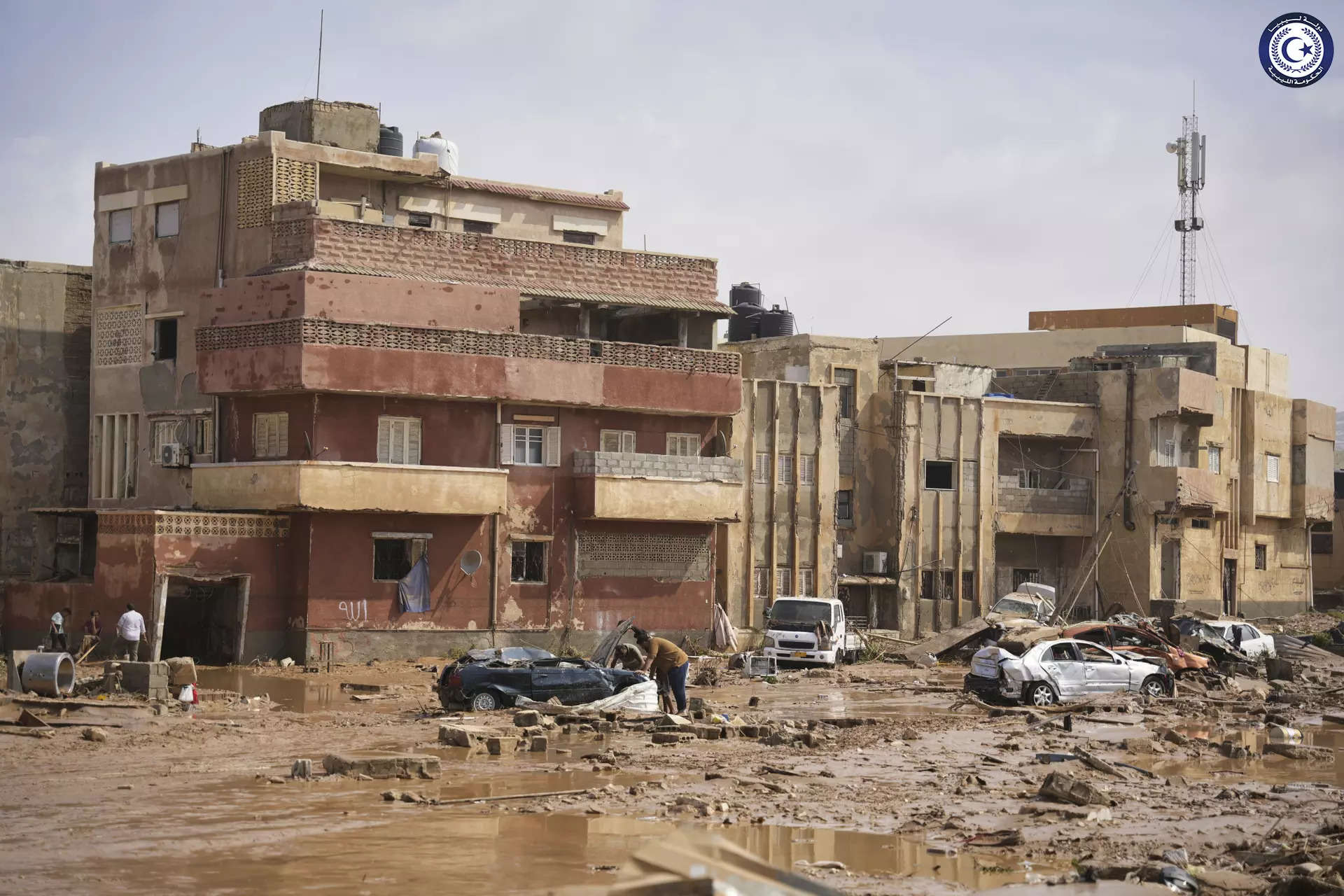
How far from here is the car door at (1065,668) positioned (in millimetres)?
27219

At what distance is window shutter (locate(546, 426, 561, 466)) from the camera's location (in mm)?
38406

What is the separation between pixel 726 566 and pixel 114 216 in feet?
62.8

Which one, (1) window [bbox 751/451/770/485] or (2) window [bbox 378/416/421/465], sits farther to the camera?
(1) window [bbox 751/451/770/485]

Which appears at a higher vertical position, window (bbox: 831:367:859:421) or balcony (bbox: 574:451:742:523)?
window (bbox: 831:367:859:421)

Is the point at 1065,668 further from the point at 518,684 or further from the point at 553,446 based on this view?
the point at 553,446

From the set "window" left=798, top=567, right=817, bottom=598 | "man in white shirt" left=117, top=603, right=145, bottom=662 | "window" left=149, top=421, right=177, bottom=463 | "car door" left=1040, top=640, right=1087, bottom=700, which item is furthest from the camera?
"window" left=798, top=567, right=817, bottom=598

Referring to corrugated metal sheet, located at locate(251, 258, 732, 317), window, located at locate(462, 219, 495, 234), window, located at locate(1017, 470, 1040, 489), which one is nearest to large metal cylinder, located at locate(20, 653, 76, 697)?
corrugated metal sheet, located at locate(251, 258, 732, 317)

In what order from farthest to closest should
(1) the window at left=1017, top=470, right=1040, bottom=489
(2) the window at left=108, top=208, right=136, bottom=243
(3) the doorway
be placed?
(3) the doorway
(1) the window at left=1017, top=470, right=1040, bottom=489
(2) the window at left=108, top=208, right=136, bottom=243

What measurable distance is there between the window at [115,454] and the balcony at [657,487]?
39.1ft

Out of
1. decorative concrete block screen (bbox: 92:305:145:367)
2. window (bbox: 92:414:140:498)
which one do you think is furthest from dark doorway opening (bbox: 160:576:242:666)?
decorative concrete block screen (bbox: 92:305:145:367)

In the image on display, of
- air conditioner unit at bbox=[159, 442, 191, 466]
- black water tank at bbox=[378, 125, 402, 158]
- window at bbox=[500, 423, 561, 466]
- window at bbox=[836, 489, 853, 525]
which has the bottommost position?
window at bbox=[836, 489, 853, 525]

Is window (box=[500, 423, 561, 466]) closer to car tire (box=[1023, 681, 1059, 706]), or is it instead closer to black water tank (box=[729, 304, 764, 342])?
car tire (box=[1023, 681, 1059, 706])

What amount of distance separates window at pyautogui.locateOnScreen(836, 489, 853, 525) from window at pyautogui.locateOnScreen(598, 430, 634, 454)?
32.7 ft

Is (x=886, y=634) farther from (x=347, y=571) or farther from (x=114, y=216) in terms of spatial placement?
(x=114, y=216)
